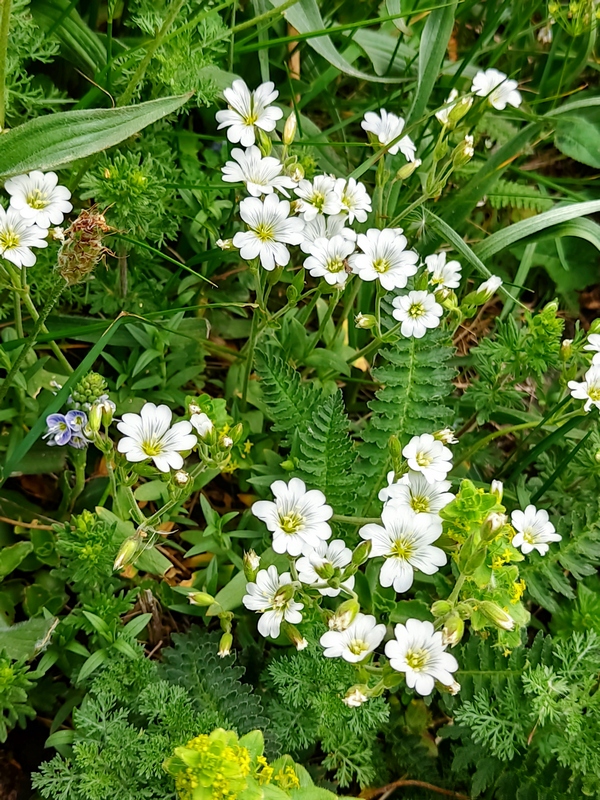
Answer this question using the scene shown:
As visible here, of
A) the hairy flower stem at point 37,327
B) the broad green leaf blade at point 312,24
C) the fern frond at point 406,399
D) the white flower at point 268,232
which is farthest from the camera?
the broad green leaf blade at point 312,24

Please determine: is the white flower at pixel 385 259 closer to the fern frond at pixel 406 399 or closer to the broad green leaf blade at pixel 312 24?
the fern frond at pixel 406 399

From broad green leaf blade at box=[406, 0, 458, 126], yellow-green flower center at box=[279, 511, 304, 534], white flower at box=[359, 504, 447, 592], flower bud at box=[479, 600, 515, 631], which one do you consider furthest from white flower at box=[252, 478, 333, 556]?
broad green leaf blade at box=[406, 0, 458, 126]

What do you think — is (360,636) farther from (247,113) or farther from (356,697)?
(247,113)

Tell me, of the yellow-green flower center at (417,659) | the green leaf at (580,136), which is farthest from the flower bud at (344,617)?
the green leaf at (580,136)

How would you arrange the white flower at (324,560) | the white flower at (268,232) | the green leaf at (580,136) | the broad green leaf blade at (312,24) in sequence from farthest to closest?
the green leaf at (580,136) → the broad green leaf blade at (312,24) → the white flower at (268,232) → the white flower at (324,560)

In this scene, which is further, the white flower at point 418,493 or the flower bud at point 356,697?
the white flower at point 418,493

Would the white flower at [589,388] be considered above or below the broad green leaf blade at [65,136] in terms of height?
below

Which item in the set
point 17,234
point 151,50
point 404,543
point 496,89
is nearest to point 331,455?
point 404,543

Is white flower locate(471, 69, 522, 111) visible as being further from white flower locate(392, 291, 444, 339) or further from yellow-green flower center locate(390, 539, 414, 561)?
yellow-green flower center locate(390, 539, 414, 561)
